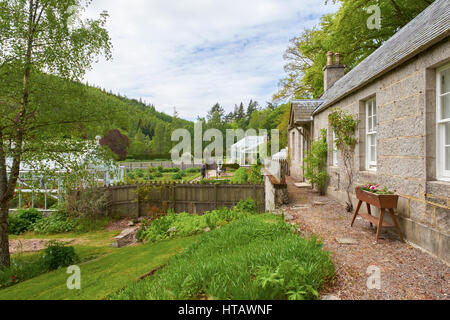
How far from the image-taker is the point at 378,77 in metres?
6.09

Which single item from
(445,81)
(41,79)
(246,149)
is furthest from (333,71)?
(246,149)

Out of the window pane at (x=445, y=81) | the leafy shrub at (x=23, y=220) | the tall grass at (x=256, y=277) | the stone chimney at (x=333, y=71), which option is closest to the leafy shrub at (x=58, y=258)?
the tall grass at (x=256, y=277)

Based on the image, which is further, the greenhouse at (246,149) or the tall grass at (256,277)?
the greenhouse at (246,149)

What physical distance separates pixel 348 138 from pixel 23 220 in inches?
555

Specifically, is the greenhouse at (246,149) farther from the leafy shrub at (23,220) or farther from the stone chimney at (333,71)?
the leafy shrub at (23,220)

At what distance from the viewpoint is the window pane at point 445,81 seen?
13.8 ft

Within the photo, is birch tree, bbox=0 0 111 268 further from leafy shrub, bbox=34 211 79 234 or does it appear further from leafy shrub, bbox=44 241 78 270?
leafy shrub, bbox=34 211 79 234

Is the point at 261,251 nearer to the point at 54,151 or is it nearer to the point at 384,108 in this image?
the point at 384,108

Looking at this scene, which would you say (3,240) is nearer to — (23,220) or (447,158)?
(23,220)

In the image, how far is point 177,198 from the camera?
1159 centimetres

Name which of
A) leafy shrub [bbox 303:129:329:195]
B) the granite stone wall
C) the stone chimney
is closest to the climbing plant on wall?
the granite stone wall

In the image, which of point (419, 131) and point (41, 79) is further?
point (41, 79)

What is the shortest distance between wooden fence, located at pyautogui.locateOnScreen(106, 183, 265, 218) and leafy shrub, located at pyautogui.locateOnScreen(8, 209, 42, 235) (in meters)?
3.45

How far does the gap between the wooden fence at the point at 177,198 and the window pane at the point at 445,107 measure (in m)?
7.02
